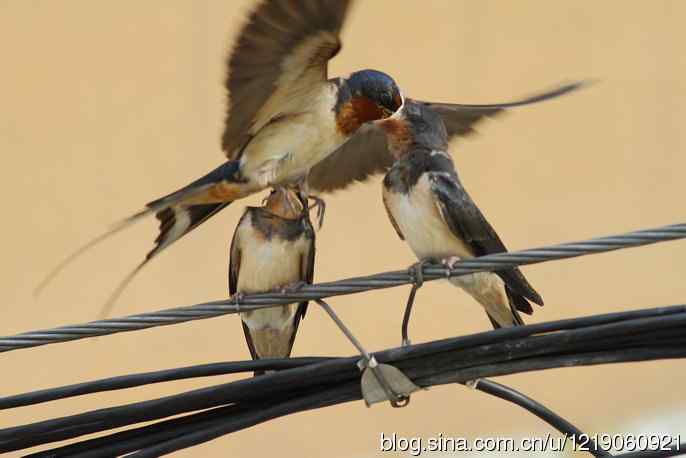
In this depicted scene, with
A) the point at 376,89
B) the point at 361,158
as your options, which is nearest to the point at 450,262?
the point at 376,89

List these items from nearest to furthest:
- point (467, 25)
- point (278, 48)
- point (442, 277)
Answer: point (442, 277) < point (278, 48) < point (467, 25)

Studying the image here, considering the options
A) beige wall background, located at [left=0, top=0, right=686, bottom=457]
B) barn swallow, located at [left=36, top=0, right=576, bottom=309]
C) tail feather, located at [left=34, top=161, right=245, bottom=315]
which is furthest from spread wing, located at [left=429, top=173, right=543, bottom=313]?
beige wall background, located at [left=0, top=0, right=686, bottom=457]

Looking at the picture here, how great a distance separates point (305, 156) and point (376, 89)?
28 cm

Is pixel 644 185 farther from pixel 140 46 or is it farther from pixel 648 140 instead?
pixel 140 46

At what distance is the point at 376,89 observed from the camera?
4.63 m

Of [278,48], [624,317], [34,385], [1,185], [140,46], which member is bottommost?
[624,317]

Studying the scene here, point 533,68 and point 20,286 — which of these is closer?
point 20,286

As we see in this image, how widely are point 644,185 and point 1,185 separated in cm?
288

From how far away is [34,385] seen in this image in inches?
286

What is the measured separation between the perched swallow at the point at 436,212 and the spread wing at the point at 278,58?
0.94 ft

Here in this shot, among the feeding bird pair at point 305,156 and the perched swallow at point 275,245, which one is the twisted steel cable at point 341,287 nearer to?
the feeding bird pair at point 305,156

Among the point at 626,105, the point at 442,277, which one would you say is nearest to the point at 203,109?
the point at 626,105

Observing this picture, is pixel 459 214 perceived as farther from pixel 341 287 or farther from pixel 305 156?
pixel 341 287

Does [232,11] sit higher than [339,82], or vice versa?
[232,11]
